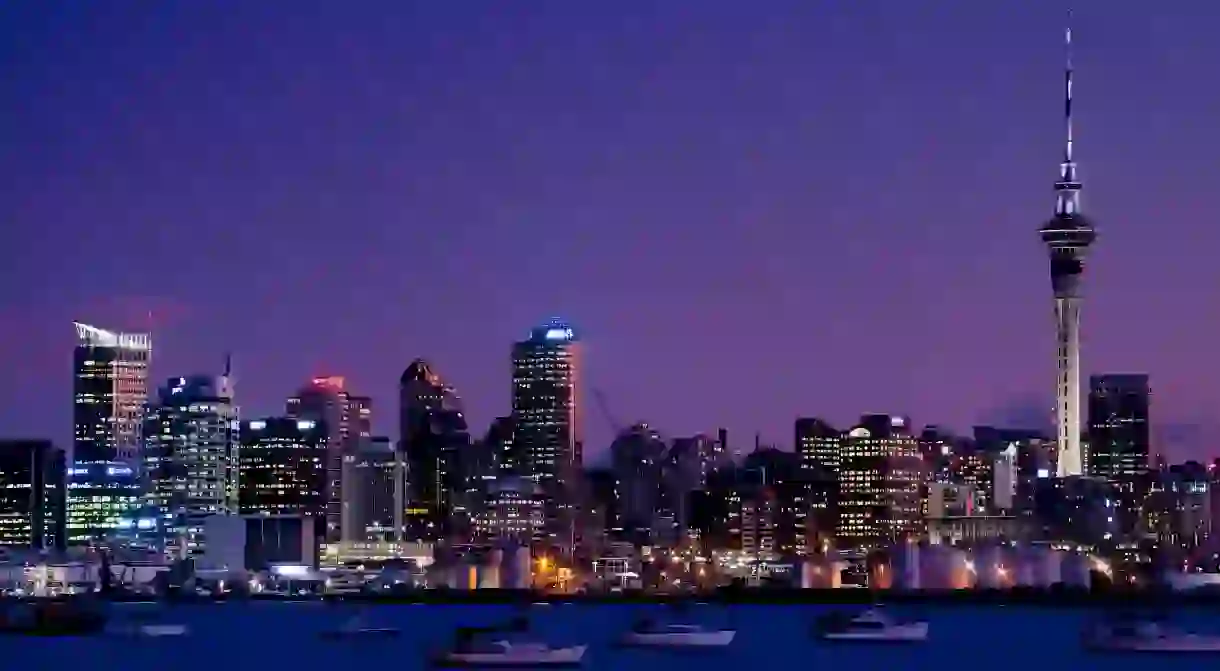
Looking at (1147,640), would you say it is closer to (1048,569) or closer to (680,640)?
(680,640)

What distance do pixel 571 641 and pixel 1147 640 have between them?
2377 centimetres

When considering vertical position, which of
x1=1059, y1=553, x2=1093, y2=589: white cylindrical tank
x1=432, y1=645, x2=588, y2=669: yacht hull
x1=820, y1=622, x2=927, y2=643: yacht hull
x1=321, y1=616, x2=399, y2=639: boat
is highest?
x1=1059, y1=553, x2=1093, y2=589: white cylindrical tank

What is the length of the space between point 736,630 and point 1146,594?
133 feet

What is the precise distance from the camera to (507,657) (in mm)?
95000

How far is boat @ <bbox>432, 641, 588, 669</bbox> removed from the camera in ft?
308

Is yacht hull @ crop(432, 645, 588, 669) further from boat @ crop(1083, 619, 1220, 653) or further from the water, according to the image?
boat @ crop(1083, 619, 1220, 653)

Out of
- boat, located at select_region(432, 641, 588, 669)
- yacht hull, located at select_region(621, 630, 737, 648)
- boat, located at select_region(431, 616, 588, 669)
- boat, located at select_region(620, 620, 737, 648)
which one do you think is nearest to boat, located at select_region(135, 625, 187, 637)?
boat, located at select_region(620, 620, 737, 648)

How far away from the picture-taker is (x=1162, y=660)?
342 ft

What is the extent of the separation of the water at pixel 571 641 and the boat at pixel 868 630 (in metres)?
1.19

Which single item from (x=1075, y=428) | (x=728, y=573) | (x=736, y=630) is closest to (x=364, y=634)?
(x=736, y=630)

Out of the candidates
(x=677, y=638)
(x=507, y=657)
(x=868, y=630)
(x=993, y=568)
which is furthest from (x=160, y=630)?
(x=993, y=568)

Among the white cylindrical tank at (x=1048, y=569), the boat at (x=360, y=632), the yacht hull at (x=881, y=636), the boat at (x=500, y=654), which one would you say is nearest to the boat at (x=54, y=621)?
the boat at (x=360, y=632)

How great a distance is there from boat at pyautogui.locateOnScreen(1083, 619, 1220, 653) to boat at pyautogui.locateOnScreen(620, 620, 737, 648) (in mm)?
15210

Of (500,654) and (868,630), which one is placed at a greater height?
(500,654)
